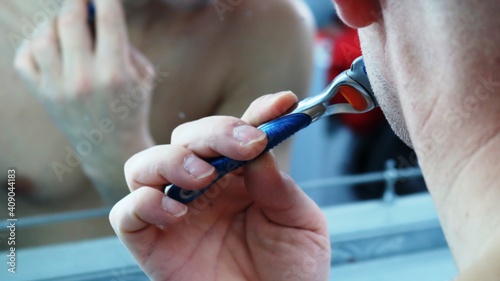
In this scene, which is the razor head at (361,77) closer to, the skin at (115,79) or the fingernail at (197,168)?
the fingernail at (197,168)

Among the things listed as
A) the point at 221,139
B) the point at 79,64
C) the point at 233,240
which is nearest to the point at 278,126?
the point at 221,139

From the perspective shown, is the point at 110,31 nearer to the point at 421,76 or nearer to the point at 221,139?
the point at 221,139

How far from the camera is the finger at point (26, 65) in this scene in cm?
87

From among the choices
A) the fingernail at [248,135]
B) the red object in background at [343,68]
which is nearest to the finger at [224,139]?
the fingernail at [248,135]

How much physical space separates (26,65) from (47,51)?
51 millimetres

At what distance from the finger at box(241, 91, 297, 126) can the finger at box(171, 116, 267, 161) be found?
0.06 feet

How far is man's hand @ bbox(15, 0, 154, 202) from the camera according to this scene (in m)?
0.84

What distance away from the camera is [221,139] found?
567mm

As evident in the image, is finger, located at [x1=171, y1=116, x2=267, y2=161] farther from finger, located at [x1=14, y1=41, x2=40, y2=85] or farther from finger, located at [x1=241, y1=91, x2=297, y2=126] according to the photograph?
finger, located at [x1=14, y1=41, x2=40, y2=85]

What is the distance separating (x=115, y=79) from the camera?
87 cm

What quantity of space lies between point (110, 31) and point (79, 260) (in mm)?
301

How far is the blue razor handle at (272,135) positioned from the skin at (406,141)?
1 cm

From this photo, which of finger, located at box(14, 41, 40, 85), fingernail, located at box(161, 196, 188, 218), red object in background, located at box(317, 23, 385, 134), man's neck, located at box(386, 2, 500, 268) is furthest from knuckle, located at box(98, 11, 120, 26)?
red object in background, located at box(317, 23, 385, 134)

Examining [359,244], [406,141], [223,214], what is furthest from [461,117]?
[359,244]
